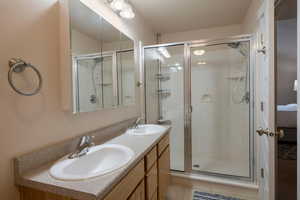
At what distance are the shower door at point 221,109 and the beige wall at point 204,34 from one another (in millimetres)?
451

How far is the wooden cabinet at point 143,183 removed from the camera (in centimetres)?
76

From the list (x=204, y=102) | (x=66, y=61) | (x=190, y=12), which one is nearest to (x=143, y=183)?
(x=66, y=61)

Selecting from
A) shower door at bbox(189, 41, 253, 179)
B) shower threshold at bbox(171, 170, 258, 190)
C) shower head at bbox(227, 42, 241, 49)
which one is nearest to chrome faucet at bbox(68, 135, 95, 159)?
shower threshold at bbox(171, 170, 258, 190)

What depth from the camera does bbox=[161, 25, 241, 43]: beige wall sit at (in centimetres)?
268

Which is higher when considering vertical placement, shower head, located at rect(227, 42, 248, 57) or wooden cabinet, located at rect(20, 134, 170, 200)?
shower head, located at rect(227, 42, 248, 57)

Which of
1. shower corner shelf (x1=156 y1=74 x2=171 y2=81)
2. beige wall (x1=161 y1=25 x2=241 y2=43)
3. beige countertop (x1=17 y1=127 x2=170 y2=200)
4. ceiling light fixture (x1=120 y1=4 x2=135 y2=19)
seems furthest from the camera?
shower corner shelf (x1=156 y1=74 x2=171 y2=81)

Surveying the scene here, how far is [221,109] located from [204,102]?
0.30m

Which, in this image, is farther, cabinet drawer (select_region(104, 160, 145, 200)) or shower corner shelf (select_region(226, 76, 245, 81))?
shower corner shelf (select_region(226, 76, 245, 81))

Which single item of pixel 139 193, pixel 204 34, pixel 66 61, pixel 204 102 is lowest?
pixel 139 193

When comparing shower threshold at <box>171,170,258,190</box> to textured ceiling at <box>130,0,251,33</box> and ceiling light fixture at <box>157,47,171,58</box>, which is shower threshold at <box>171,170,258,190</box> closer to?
ceiling light fixture at <box>157,47,171,58</box>

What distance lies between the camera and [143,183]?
1.12 metres

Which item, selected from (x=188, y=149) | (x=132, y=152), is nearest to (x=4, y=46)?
(x=132, y=152)

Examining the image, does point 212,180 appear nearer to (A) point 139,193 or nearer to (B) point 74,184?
(A) point 139,193

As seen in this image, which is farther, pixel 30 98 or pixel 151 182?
pixel 151 182
